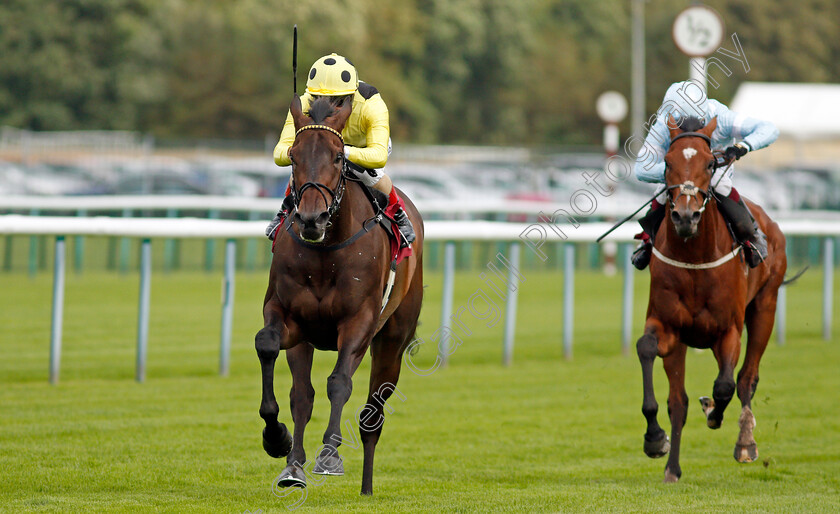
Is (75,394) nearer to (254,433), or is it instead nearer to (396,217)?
(254,433)

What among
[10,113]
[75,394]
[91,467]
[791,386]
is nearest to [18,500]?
[91,467]

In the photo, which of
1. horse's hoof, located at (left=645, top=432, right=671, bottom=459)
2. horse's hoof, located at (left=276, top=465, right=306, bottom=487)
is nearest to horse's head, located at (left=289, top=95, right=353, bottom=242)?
horse's hoof, located at (left=276, top=465, right=306, bottom=487)

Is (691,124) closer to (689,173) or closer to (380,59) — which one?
(689,173)

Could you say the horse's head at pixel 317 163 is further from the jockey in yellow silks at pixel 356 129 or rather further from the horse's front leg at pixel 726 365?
the horse's front leg at pixel 726 365

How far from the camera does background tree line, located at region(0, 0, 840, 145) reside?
42844 mm

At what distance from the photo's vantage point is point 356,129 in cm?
586

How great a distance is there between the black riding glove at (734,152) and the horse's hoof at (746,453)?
1.54 meters

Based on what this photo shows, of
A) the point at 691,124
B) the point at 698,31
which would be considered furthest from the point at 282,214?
the point at 698,31

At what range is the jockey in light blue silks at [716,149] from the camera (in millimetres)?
6605

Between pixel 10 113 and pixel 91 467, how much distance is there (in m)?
37.9

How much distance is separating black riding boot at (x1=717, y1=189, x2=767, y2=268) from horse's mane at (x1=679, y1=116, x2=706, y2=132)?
1.88ft

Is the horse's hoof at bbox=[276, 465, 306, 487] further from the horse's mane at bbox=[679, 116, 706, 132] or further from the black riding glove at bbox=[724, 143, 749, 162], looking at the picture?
the black riding glove at bbox=[724, 143, 749, 162]

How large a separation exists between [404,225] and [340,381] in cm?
98

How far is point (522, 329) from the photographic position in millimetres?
12891
